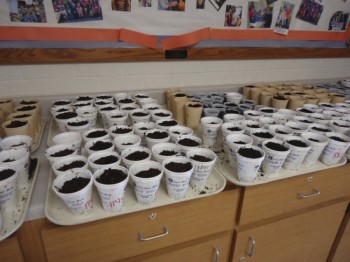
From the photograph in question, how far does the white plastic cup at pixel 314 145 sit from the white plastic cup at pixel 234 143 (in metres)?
0.24

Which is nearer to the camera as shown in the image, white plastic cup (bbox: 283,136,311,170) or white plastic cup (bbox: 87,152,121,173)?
white plastic cup (bbox: 87,152,121,173)

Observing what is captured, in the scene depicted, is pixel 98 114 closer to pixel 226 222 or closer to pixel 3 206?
pixel 3 206

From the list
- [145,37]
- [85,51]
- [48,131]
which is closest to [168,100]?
[145,37]

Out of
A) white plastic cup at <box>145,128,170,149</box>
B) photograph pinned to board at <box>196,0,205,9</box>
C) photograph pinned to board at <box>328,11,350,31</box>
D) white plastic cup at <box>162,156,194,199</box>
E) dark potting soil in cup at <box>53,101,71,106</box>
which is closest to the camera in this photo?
white plastic cup at <box>162,156,194,199</box>

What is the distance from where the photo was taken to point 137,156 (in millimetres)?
851

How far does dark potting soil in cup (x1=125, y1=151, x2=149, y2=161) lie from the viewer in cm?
84

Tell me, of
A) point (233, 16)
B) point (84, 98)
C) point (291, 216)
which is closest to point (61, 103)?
point (84, 98)

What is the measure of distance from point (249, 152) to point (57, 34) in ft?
3.55

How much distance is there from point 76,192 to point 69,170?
120 millimetres

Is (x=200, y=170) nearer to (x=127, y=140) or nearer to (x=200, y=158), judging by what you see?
(x=200, y=158)

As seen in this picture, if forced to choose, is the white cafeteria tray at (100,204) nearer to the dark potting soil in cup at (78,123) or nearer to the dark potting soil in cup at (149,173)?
the dark potting soil in cup at (149,173)

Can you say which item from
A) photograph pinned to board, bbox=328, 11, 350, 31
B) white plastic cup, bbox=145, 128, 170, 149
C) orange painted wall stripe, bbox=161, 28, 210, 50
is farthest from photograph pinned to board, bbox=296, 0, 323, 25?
white plastic cup, bbox=145, 128, 170, 149

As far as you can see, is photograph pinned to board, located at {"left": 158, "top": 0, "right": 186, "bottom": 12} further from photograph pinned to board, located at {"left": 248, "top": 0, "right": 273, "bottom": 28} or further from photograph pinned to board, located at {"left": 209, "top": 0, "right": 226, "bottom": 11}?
photograph pinned to board, located at {"left": 248, "top": 0, "right": 273, "bottom": 28}

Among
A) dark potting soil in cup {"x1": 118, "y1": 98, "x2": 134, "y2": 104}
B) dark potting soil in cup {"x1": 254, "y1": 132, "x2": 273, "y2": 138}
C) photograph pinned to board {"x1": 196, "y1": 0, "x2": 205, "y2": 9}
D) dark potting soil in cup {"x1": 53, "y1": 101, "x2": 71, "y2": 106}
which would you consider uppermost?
photograph pinned to board {"x1": 196, "y1": 0, "x2": 205, "y2": 9}
